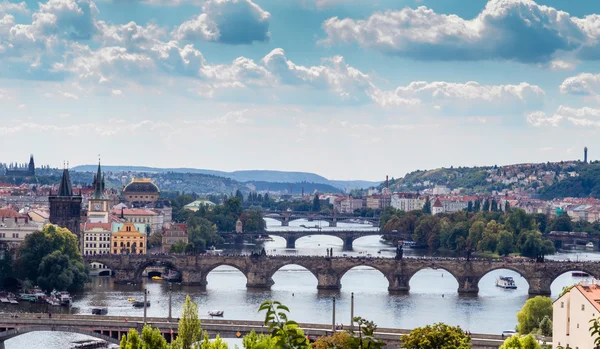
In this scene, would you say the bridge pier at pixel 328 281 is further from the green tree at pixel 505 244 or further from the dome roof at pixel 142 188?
the dome roof at pixel 142 188

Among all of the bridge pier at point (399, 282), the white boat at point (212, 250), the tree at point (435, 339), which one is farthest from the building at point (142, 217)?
the tree at point (435, 339)

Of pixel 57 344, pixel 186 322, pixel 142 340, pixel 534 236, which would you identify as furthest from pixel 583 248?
pixel 142 340

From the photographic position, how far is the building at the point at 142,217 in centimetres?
11919

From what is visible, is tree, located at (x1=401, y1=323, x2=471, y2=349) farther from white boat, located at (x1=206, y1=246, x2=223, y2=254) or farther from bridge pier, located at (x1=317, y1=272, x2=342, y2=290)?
white boat, located at (x1=206, y1=246, x2=223, y2=254)

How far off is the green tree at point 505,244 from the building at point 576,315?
76.2 metres

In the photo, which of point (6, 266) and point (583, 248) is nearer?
point (6, 266)

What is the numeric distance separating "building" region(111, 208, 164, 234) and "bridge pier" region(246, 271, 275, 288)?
3627 cm

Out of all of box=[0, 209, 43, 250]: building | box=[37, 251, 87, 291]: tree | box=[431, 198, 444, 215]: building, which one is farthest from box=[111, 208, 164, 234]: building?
box=[431, 198, 444, 215]: building

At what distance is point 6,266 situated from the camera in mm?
79562

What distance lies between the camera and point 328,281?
270 ft

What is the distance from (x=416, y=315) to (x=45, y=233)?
86.0 ft

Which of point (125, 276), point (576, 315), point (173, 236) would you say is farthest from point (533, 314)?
point (173, 236)

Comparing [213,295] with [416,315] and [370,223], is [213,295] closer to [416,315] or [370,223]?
[416,315]

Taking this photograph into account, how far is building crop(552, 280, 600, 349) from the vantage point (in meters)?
34.0
